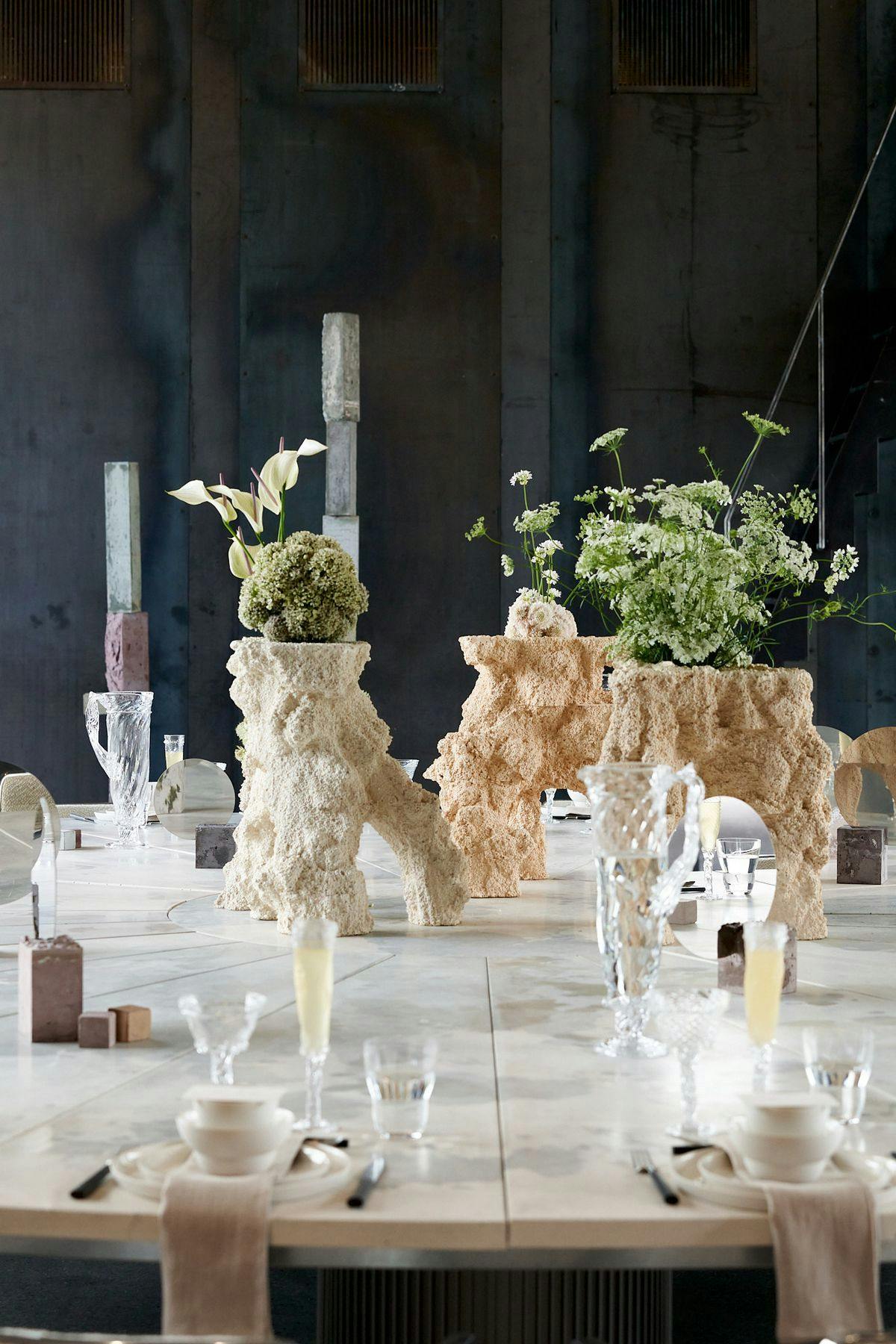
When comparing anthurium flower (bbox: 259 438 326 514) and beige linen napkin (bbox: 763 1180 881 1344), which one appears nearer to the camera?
beige linen napkin (bbox: 763 1180 881 1344)

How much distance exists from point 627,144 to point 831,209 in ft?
3.99

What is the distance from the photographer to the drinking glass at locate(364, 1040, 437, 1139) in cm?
185

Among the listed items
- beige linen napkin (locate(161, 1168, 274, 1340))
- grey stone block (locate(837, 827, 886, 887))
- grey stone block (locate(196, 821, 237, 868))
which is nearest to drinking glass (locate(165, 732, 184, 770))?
grey stone block (locate(196, 821, 237, 868))

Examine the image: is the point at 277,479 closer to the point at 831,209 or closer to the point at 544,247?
the point at 544,247

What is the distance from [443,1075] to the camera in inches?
87.0

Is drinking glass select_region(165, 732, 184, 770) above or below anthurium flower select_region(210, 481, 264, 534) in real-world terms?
below

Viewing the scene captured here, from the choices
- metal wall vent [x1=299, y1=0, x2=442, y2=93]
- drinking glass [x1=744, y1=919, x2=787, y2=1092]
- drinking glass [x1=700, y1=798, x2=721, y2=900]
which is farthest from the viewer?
metal wall vent [x1=299, y1=0, x2=442, y2=93]

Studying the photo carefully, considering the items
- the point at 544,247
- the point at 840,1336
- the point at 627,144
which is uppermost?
the point at 627,144

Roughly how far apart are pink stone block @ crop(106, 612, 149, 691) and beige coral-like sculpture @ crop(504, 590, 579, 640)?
3945 mm

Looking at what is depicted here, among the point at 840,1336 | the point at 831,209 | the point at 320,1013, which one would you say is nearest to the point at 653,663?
the point at 320,1013

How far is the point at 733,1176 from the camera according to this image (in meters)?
1.70

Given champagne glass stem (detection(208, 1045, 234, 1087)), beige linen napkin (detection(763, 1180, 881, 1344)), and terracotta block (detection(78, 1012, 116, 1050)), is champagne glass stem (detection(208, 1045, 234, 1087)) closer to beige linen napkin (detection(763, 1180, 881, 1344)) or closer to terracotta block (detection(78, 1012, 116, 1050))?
terracotta block (detection(78, 1012, 116, 1050))

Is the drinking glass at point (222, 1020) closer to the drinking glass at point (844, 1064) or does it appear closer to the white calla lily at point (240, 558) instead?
the drinking glass at point (844, 1064)

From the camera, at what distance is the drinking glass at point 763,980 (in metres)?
1.95
